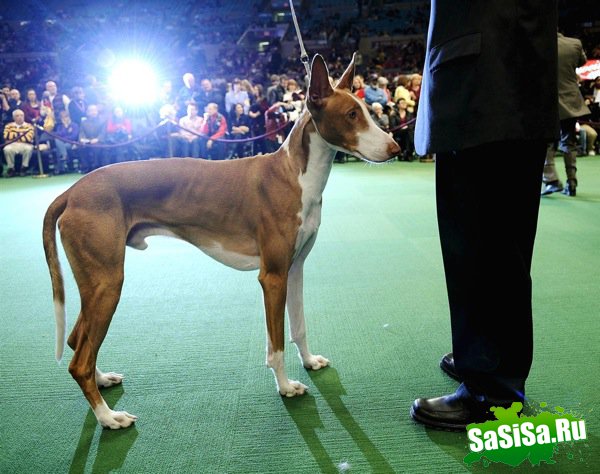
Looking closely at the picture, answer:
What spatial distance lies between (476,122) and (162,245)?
397 centimetres

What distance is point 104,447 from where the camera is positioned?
1997mm

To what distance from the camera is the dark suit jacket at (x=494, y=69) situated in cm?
165

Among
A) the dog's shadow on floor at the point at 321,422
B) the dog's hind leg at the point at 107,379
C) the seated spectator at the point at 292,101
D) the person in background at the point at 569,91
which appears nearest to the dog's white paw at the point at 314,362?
the dog's shadow on floor at the point at 321,422

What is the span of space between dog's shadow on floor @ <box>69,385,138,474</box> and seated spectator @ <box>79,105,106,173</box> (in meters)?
9.80

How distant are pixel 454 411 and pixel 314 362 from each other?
0.76 m

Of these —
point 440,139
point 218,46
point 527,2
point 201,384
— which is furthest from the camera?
point 218,46

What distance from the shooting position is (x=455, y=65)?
1.70 meters

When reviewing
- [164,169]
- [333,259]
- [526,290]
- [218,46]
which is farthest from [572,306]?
[218,46]

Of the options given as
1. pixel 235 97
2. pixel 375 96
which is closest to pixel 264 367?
pixel 375 96

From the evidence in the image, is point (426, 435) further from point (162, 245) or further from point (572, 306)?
point (162, 245)

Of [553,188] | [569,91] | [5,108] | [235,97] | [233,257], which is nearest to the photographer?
[233,257]

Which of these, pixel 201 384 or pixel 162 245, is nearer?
pixel 201 384

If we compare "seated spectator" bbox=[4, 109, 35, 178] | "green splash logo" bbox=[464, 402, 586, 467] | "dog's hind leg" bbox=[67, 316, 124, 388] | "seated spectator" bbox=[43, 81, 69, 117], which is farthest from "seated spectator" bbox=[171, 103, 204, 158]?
"green splash logo" bbox=[464, 402, 586, 467]

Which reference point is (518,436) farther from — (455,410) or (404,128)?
(404,128)
